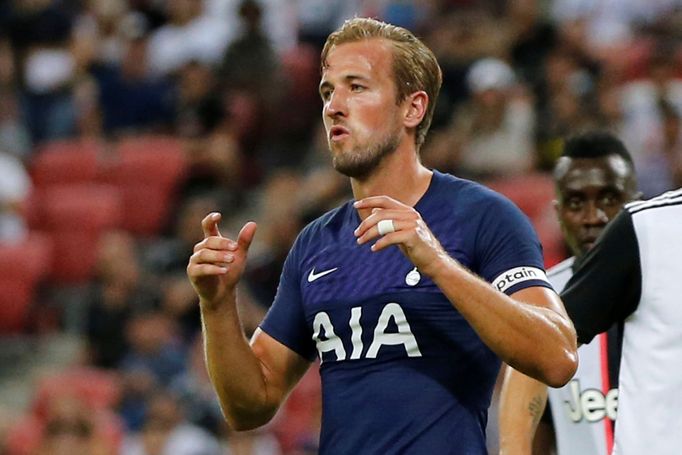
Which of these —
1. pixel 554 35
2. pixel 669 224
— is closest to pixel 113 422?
pixel 554 35

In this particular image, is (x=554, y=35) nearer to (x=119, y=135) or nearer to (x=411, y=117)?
(x=119, y=135)

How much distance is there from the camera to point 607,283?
3.84 metres

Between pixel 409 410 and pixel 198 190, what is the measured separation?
8159mm

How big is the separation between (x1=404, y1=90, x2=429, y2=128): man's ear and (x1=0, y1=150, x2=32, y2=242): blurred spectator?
722 cm

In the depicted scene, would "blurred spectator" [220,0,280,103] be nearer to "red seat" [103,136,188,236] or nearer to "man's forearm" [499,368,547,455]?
"red seat" [103,136,188,236]

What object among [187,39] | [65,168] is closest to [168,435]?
[65,168]

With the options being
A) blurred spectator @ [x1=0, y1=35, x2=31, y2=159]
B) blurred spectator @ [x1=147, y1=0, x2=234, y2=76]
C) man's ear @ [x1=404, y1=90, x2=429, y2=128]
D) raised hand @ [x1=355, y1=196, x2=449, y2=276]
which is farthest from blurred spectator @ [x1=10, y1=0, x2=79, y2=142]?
raised hand @ [x1=355, y1=196, x2=449, y2=276]

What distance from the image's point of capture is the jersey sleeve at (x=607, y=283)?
12.5 feet

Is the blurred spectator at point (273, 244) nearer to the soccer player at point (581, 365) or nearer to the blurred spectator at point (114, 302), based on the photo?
the blurred spectator at point (114, 302)

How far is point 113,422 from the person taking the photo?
908 centimetres

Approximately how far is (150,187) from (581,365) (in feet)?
24.7

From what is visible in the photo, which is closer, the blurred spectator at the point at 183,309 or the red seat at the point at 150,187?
the blurred spectator at the point at 183,309

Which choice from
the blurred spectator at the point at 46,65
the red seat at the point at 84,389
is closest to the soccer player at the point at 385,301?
the red seat at the point at 84,389

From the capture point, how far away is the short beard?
3.89 m
